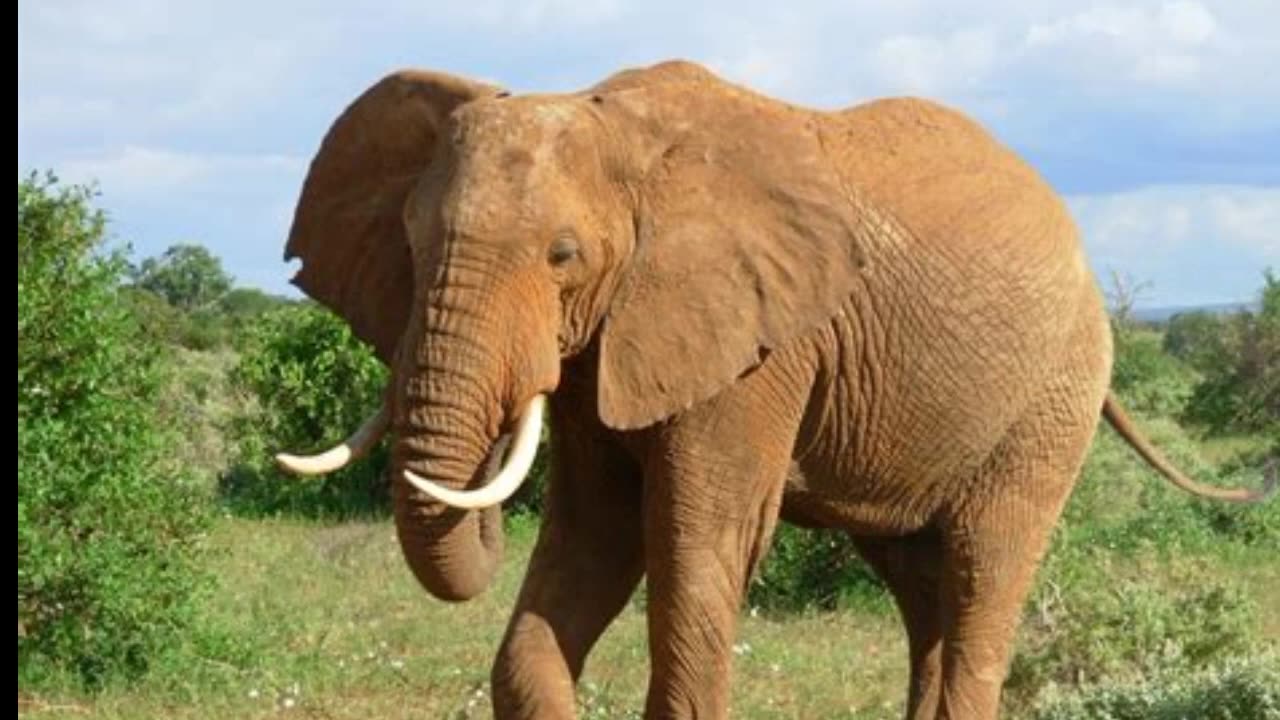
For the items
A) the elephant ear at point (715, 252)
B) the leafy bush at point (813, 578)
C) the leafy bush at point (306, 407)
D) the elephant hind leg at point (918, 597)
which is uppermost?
the elephant ear at point (715, 252)

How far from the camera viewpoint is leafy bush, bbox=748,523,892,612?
43.3 ft

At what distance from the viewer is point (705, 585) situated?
5.83 metres

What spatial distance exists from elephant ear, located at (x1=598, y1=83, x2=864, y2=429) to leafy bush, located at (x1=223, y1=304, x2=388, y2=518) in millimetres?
12995

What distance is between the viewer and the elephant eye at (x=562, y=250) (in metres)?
5.36

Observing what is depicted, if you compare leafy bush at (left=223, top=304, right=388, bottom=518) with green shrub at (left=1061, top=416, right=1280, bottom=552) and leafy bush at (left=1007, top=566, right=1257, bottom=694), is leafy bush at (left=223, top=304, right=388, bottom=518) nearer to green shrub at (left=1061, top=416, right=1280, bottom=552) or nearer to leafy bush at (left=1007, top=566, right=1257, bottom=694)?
green shrub at (left=1061, top=416, right=1280, bottom=552)

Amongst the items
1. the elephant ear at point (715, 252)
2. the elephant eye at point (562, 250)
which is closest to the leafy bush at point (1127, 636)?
the elephant ear at point (715, 252)

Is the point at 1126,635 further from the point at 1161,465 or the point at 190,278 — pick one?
the point at 190,278

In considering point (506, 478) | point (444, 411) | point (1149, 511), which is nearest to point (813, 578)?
point (1149, 511)

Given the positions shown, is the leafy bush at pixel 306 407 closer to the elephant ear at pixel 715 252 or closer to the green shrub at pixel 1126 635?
the green shrub at pixel 1126 635

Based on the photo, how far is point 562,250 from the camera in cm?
538

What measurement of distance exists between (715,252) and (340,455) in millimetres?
1044

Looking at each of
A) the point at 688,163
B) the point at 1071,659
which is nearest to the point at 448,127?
the point at 688,163

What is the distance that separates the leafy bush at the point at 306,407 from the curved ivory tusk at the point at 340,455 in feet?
42.9

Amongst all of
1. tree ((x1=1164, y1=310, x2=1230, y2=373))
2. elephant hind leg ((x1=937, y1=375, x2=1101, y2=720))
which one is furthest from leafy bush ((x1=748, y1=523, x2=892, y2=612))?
tree ((x1=1164, y1=310, x2=1230, y2=373))
